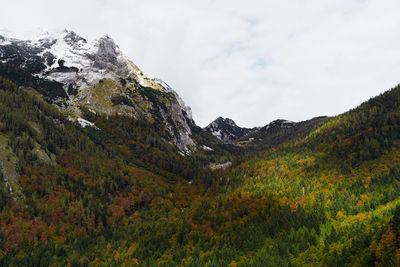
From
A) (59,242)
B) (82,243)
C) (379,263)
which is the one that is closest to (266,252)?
(379,263)

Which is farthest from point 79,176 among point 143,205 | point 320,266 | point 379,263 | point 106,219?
point 379,263

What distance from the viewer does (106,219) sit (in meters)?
165

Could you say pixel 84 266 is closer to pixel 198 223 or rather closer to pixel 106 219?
pixel 106 219

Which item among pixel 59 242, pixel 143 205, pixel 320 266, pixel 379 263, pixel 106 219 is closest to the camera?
pixel 379 263

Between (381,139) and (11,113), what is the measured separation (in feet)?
940

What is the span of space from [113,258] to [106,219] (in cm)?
4528

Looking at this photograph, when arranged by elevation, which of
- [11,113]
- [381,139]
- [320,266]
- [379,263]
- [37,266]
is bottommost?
[320,266]

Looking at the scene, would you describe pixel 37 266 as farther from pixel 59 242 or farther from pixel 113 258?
pixel 113 258

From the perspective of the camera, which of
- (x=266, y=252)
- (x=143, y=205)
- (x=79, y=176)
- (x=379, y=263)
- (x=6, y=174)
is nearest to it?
(x=379, y=263)

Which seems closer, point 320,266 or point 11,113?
point 320,266

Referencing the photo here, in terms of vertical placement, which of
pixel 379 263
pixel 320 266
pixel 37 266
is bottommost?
pixel 320 266

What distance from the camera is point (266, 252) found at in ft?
333

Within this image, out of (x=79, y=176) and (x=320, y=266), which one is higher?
(x=79, y=176)

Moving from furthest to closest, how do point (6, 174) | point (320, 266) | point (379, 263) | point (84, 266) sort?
point (6, 174) < point (84, 266) < point (320, 266) < point (379, 263)
